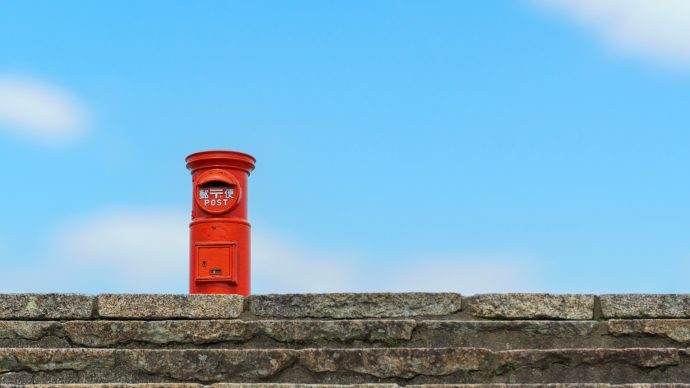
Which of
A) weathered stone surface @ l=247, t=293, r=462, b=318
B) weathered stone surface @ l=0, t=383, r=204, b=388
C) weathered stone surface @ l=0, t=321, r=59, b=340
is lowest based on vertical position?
weathered stone surface @ l=0, t=383, r=204, b=388

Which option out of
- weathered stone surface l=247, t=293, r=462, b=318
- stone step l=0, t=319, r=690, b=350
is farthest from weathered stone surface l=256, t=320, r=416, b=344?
weathered stone surface l=247, t=293, r=462, b=318

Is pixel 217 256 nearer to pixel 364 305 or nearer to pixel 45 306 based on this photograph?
pixel 45 306

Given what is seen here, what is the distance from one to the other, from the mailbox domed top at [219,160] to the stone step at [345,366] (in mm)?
4657

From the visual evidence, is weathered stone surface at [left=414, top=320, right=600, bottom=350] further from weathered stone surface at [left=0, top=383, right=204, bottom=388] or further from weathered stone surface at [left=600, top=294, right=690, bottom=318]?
weathered stone surface at [left=0, top=383, right=204, bottom=388]

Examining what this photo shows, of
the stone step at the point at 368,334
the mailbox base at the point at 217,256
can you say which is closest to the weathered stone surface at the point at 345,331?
the stone step at the point at 368,334

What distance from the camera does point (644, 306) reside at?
17.2 ft

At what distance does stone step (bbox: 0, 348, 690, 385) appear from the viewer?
4750 millimetres

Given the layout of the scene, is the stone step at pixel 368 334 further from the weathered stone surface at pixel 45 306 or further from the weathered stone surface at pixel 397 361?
the weathered stone surface at pixel 397 361

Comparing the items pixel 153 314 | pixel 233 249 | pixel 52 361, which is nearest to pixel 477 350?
pixel 153 314

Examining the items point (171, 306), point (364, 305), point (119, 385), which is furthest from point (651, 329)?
point (119, 385)

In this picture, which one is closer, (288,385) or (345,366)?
(288,385)

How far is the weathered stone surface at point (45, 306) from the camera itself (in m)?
5.23

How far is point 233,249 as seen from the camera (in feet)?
30.5

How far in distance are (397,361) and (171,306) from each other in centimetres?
129
